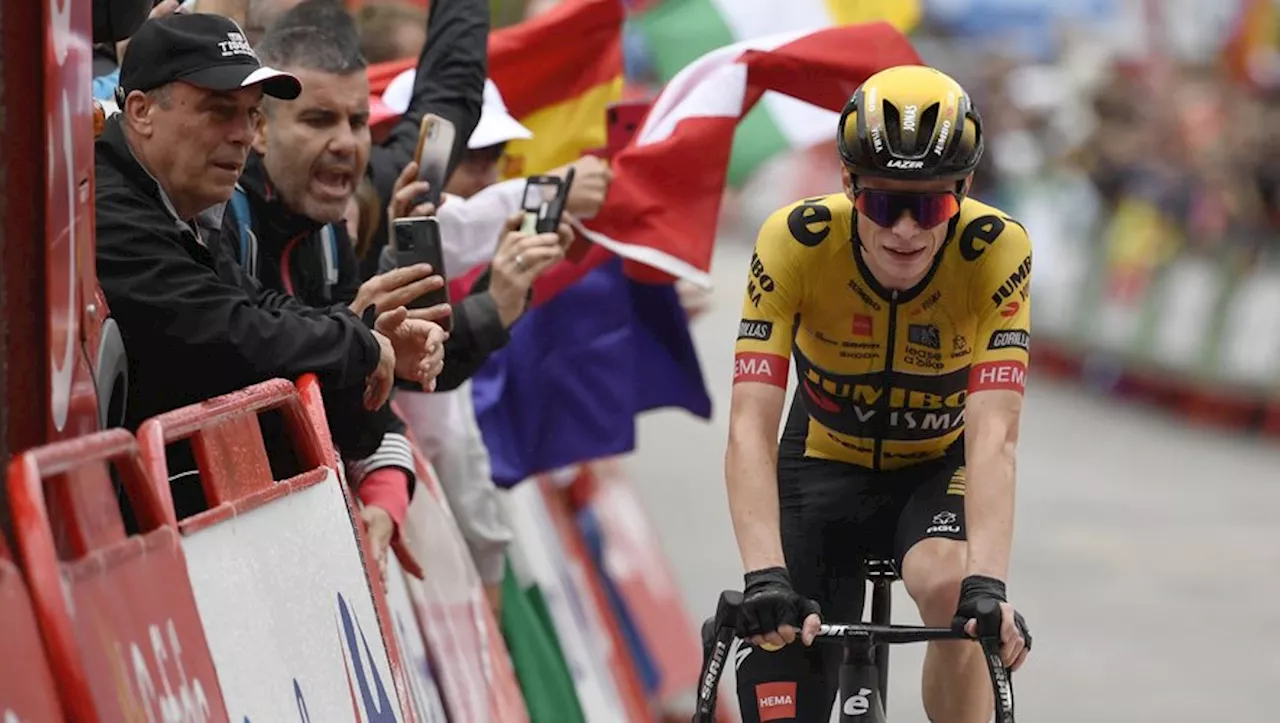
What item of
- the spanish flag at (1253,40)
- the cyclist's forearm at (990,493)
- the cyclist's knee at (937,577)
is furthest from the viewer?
the spanish flag at (1253,40)

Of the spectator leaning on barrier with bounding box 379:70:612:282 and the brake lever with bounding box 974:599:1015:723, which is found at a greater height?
the spectator leaning on barrier with bounding box 379:70:612:282

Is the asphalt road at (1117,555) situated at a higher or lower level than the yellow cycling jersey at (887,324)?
lower

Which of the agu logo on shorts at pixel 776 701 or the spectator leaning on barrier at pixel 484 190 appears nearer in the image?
the agu logo on shorts at pixel 776 701

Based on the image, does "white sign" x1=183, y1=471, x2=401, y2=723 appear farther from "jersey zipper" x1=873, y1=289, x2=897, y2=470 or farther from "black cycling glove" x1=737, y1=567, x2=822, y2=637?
"jersey zipper" x1=873, y1=289, x2=897, y2=470

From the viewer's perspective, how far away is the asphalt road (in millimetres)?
11969

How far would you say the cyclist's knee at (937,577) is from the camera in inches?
220

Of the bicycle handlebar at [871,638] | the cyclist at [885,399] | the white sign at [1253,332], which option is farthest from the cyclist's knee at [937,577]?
the white sign at [1253,332]

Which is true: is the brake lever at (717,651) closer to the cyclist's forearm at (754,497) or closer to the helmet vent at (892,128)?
the cyclist's forearm at (754,497)

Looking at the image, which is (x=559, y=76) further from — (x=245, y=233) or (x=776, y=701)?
(x=776, y=701)

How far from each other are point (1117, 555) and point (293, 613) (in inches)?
457

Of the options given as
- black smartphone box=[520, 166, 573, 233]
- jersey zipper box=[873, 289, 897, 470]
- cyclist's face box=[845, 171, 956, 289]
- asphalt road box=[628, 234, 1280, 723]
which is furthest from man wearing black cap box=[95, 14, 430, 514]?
asphalt road box=[628, 234, 1280, 723]

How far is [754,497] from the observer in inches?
216

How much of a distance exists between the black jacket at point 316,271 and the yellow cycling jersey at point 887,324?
0.86m

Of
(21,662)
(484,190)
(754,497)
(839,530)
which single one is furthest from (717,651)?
(484,190)
